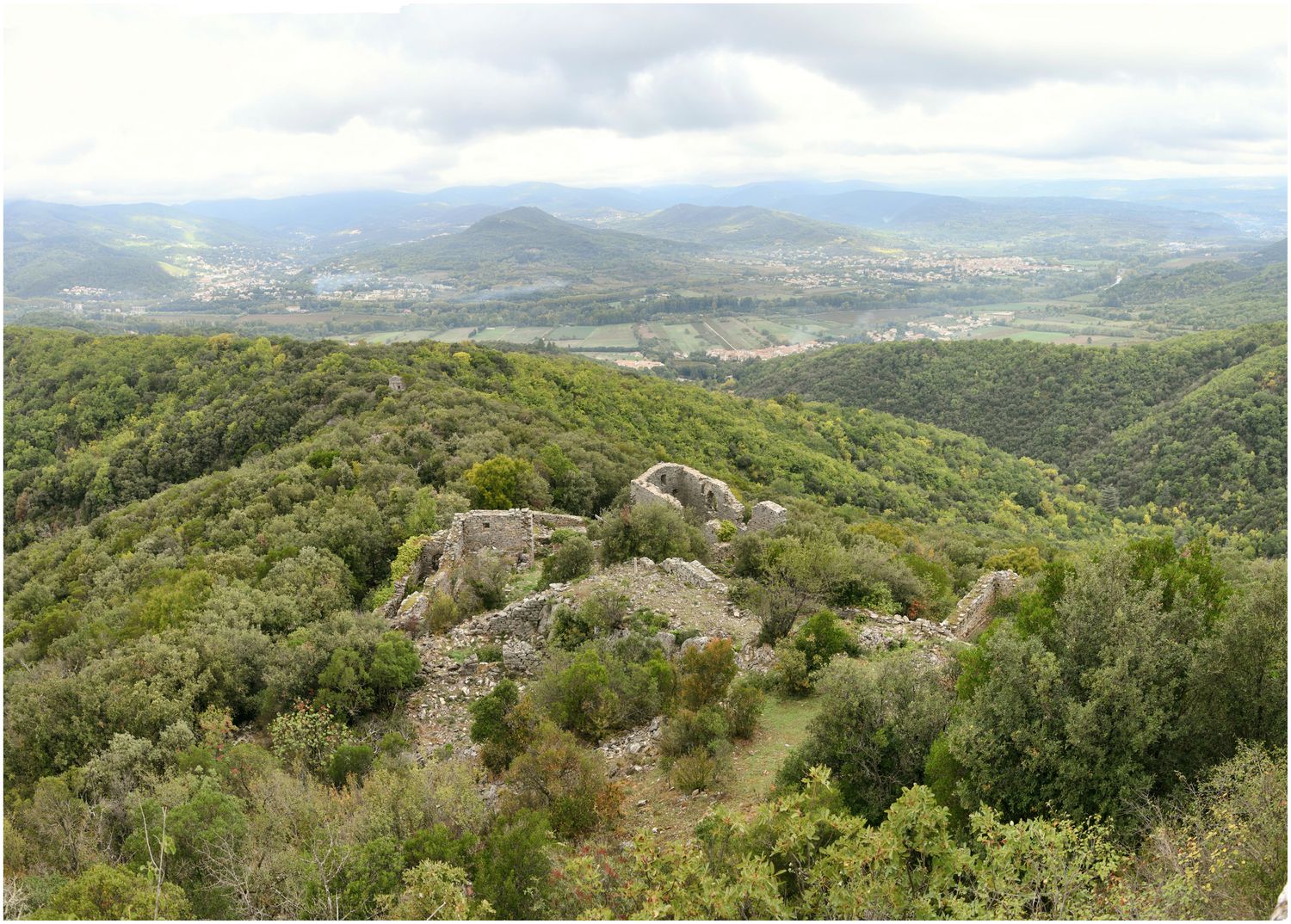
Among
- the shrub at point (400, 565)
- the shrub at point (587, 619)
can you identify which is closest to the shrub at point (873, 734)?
the shrub at point (587, 619)

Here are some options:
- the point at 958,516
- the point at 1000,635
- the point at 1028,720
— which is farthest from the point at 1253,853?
the point at 958,516

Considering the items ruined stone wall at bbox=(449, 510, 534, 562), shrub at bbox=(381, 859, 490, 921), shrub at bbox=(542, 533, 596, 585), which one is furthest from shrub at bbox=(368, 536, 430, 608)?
shrub at bbox=(381, 859, 490, 921)

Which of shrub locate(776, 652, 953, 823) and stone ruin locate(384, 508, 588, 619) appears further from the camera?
stone ruin locate(384, 508, 588, 619)

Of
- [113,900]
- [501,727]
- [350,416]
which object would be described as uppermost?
[350,416]

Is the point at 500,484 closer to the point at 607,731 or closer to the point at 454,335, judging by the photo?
the point at 607,731

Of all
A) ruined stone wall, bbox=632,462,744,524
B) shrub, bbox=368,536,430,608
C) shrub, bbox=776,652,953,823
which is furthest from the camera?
ruined stone wall, bbox=632,462,744,524

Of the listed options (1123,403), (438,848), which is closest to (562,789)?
(438,848)

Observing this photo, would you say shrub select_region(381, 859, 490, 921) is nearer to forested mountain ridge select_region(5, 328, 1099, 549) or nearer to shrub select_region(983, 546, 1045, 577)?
shrub select_region(983, 546, 1045, 577)
